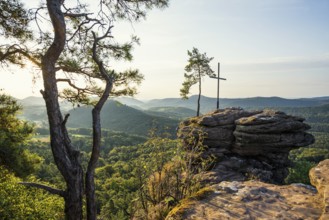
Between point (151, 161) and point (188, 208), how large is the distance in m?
1.84

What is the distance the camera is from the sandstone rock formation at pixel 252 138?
19047 mm

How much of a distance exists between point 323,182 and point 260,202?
972 mm

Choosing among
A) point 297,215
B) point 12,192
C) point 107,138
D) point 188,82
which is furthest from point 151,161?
point 107,138

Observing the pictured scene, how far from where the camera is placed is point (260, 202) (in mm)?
3715

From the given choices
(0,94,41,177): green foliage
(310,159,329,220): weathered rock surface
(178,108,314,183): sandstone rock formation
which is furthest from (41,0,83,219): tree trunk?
(178,108,314,183): sandstone rock formation

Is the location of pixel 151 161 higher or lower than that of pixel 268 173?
higher

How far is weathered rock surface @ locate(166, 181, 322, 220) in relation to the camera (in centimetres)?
335

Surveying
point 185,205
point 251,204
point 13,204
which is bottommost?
point 13,204

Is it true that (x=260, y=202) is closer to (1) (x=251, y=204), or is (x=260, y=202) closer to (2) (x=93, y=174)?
(1) (x=251, y=204)

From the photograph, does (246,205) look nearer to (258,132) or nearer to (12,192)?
(12,192)

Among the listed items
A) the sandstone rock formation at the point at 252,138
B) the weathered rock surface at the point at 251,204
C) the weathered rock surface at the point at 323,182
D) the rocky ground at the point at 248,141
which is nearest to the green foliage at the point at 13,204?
the rocky ground at the point at 248,141

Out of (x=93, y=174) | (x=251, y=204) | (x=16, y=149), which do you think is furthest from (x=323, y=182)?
(x=16, y=149)

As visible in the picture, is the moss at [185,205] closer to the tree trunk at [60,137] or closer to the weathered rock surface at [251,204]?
the weathered rock surface at [251,204]

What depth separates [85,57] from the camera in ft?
25.3
